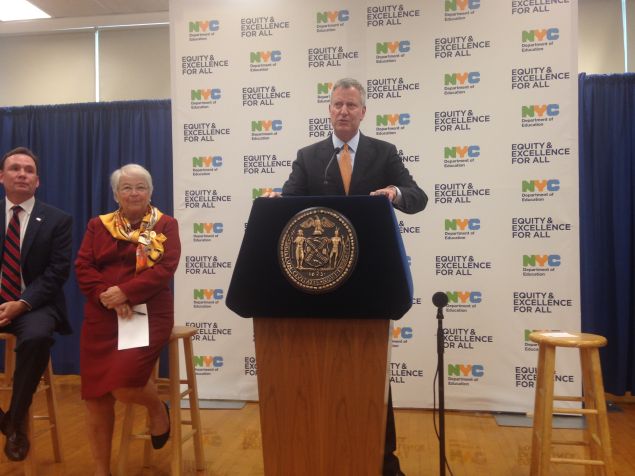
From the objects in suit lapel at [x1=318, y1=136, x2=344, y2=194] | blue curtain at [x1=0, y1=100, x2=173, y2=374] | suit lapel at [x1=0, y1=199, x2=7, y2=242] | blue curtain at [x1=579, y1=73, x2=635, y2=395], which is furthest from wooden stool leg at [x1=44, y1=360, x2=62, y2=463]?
blue curtain at [x1=579, y1=73, x2=635, y2=395]

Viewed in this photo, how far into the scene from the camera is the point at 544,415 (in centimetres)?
239

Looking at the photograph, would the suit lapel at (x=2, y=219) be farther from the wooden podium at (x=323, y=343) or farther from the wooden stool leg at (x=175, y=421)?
the wooden podium at (x=323, y=343)

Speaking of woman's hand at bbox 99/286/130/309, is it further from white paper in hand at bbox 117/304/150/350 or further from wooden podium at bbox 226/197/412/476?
wooden podium at bbox 226/197/412/476

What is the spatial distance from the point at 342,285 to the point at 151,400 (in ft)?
4.46

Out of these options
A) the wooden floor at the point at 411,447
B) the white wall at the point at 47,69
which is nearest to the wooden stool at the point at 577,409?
the wooden floor at the point at 411,447

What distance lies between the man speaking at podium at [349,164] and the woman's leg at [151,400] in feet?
3.47

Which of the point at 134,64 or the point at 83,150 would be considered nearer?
the point at 83,150

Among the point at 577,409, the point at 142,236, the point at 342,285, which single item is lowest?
the point at 577,409

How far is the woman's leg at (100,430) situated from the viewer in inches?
93.2

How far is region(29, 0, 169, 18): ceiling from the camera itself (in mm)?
4880

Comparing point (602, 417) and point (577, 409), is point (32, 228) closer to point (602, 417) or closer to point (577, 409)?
point (577, 409)

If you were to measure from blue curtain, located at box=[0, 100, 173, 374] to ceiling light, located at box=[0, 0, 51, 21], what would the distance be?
0.90 m

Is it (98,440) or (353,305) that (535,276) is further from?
(98,440)

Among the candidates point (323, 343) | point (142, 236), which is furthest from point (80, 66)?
point (323, 343)
